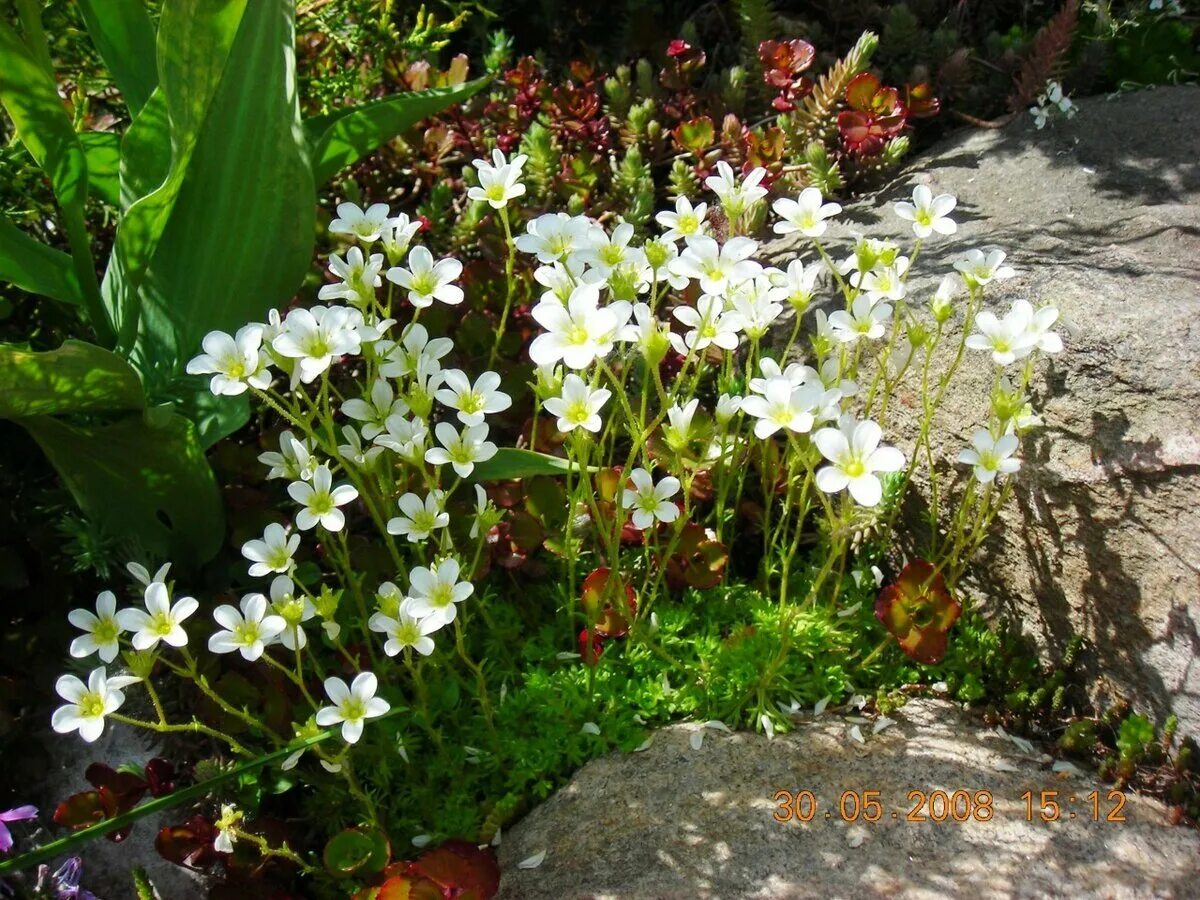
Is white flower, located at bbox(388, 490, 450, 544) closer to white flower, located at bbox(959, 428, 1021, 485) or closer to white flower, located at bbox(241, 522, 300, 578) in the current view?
white flower, located at bbox(241, 522, 300, 578)

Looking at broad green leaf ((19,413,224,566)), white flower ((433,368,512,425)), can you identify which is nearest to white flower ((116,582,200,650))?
broad green leaf ((19,413,224,566))

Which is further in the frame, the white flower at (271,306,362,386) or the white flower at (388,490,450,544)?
the white flower at (388,490,450,544)

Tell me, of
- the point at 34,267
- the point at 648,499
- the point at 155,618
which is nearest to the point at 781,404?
the point at 648,499

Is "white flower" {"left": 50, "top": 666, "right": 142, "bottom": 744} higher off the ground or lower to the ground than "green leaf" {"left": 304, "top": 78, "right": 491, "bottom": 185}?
lower

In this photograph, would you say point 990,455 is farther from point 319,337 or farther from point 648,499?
point 319,337

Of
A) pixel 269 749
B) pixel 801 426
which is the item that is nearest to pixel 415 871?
pixel 269 749
